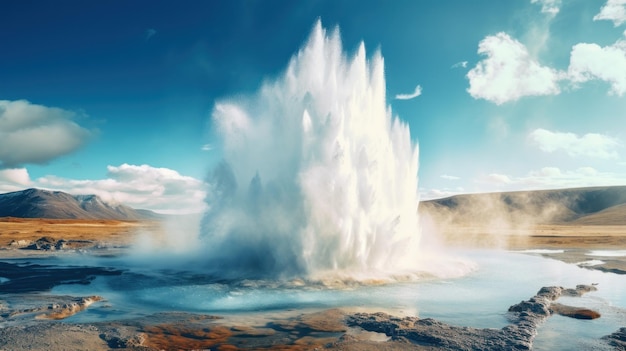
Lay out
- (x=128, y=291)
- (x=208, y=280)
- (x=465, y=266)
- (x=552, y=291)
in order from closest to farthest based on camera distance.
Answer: (x=552, y=291)
(x=128, y=291)
(x=208, y=280)
(x=465, y=266)

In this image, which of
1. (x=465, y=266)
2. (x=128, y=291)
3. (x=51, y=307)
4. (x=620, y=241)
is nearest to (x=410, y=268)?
(x=465, y=266)

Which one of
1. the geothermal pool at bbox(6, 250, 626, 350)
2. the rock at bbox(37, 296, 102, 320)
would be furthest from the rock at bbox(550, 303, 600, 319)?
the rock at bbox(37, 296, 102, 320)

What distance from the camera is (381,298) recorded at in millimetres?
22953

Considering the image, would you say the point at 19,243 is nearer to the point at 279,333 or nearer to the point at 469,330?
the point at 279,333

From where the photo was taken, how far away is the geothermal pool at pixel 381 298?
17.7 meters

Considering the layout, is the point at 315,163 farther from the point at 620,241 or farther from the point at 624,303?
the point at 620,241

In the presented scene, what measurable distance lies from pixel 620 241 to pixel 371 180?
57.5 meters

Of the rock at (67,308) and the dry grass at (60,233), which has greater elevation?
the dry grass at (60,233)

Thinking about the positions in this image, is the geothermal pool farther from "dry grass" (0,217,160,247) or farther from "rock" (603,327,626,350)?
"dry grass" (0,217,160,247)

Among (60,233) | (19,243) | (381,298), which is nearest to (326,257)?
(381,298)

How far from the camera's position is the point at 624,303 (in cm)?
2159

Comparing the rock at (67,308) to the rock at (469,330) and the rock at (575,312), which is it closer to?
the rock at (469,330)

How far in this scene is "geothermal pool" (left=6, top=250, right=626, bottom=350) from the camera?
17.7m

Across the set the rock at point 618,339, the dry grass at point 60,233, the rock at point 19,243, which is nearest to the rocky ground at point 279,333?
the rock at point 618,339
